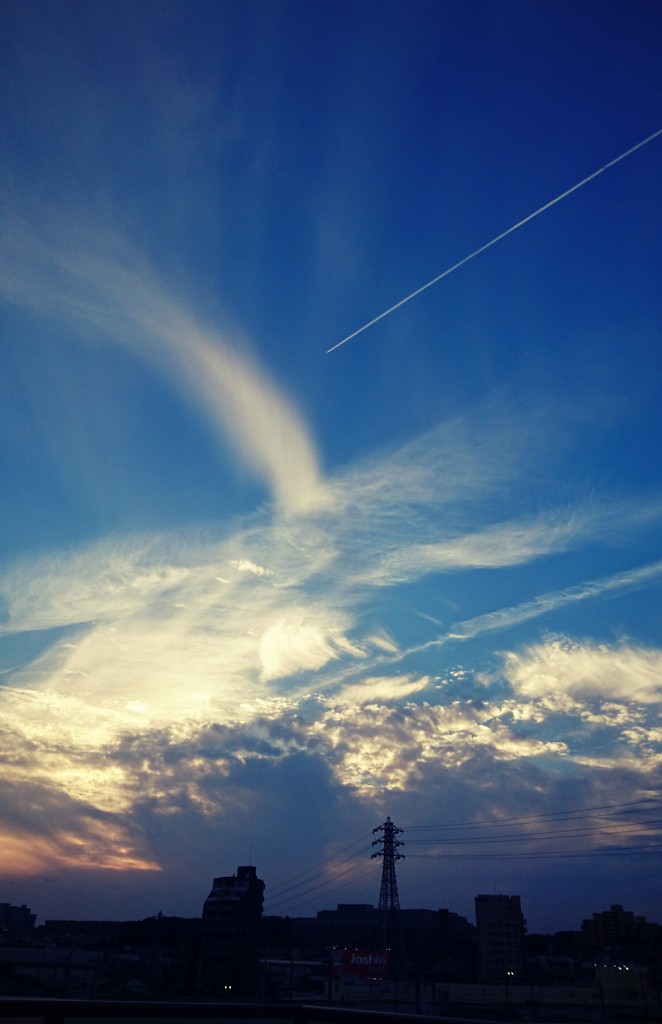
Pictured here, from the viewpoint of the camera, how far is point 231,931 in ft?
261

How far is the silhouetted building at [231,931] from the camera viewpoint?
75394mm

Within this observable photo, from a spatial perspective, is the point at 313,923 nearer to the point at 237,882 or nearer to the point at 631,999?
the point at 237,882

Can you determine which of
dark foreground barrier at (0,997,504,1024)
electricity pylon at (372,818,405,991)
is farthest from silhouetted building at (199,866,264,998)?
dark foreground barrier at (0,997,504,1024)

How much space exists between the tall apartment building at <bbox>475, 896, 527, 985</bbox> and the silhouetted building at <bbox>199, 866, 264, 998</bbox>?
4021 cm

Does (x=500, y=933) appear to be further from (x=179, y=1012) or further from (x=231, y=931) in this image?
(x=179, y=1012)

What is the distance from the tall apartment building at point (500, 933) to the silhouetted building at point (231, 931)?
1583 inches

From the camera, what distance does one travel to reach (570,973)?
297ft

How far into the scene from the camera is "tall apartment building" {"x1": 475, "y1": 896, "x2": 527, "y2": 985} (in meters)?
100

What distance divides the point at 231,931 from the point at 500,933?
166 feet

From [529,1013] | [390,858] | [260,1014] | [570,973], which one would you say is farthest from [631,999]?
[260,1014]

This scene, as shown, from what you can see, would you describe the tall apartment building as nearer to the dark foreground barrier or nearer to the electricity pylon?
the electricity pylon

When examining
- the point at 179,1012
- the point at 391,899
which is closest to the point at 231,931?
the point at 391,899

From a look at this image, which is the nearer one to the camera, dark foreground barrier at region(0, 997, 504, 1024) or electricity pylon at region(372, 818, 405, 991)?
dark foreground barrier at region(0, 997, 504, 1024)

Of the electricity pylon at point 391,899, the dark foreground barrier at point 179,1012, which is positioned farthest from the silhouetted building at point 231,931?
the dark foreground barrier at point 179,1012
